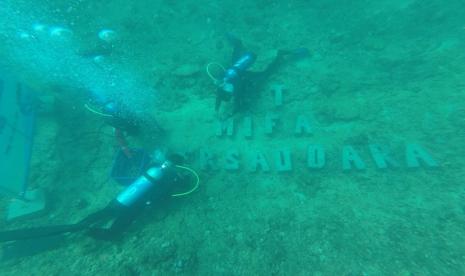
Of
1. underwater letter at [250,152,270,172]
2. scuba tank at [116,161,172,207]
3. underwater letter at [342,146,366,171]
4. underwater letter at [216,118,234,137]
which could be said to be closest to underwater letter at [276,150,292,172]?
underwater letter at [250,152,270,172]

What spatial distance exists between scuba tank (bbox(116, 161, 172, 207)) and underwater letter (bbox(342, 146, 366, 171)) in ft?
13.5

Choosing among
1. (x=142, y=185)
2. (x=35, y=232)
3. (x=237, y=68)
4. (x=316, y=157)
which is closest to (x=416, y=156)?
(x=316, y=157)

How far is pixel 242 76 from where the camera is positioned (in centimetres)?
809

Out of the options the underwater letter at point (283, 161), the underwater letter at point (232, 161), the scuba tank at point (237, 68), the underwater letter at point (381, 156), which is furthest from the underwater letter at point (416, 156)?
the scuba tank at point (237, 68)

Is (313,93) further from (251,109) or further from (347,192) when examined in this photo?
(347,192)

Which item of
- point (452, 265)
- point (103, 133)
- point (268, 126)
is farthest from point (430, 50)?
point (103, 133)

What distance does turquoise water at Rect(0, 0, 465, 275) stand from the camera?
493 centimetres

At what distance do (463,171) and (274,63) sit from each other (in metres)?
6.00

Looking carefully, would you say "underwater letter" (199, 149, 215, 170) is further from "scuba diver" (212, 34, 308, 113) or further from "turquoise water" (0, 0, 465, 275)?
"scuba diver" (212, 34, 308, 113)

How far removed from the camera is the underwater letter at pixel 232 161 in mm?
6703

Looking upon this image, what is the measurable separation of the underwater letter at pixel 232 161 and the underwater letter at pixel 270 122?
3.71 feet

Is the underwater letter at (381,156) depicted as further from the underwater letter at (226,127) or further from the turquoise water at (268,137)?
the underwater letter at (226,127)

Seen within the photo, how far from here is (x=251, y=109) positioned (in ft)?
27.1

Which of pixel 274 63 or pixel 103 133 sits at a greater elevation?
pixel 274 63
